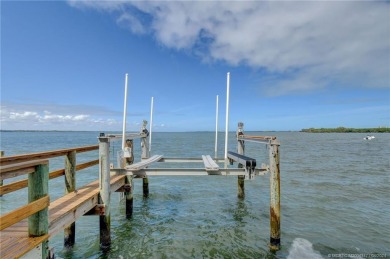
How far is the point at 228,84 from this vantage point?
9.00 meters

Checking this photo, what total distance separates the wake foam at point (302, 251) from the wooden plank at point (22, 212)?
19.4 feet

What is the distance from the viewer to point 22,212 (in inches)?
116

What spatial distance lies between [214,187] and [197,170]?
7.76 meters

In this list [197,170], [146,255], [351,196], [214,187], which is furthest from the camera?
[214,187]

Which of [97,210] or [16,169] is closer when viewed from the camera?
[16,169]

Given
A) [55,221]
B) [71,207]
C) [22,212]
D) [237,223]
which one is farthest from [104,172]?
[237,223]

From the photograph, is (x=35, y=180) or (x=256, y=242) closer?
(x=35, y=180)

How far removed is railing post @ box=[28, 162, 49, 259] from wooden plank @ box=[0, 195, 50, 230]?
11cm

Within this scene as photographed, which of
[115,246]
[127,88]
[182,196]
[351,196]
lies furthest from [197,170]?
[351,196]

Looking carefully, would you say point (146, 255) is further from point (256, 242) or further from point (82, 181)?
point (82, 181)

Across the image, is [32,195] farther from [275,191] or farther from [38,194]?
[275,191]

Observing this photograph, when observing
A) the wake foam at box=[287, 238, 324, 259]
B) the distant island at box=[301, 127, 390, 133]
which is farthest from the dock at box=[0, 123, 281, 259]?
the distant island at box=[301, 127, 390, 133]

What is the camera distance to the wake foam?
21.6 feet

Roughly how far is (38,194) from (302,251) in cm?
655
